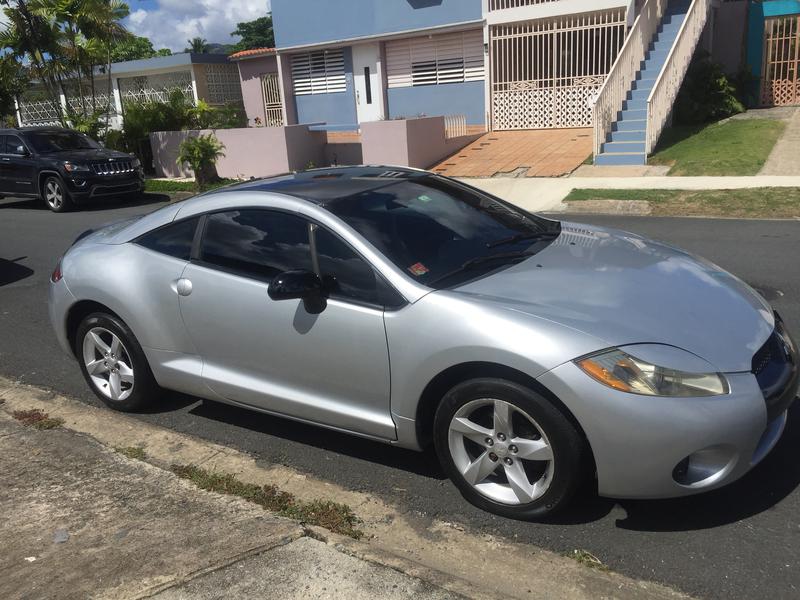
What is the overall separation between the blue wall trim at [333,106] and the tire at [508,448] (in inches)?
834

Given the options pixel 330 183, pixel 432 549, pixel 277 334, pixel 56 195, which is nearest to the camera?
pixel 432 549

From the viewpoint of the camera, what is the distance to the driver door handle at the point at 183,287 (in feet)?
13.8

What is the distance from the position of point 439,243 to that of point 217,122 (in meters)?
18.1

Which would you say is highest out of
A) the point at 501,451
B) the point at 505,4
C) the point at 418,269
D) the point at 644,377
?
the point at 505,4

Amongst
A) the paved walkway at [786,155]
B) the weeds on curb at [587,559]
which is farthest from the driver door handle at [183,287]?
the paved walkway at [786,155]

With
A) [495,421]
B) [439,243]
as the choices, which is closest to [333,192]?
[439,243]

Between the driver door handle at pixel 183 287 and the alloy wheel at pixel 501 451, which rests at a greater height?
the driver door handle at pixel 183 287

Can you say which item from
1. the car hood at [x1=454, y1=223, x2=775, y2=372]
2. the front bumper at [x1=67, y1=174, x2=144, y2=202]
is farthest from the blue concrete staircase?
the car hood at [x1=454, y1=223, x2=775, y2=372]

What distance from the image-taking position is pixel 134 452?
4223mm

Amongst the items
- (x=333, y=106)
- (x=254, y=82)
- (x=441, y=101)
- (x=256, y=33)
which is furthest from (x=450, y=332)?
(x=256, y=33)

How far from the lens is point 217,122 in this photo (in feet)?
67.7

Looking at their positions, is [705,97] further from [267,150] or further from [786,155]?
[267,150]

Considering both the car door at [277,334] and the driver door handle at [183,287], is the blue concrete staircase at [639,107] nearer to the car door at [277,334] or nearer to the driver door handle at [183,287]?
the car door at [277,334]

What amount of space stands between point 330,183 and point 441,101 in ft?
58.6
